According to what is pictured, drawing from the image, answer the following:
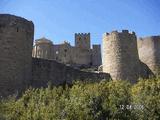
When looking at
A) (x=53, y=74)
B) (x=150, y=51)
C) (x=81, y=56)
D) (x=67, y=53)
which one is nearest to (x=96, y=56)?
(x=81, y=56)

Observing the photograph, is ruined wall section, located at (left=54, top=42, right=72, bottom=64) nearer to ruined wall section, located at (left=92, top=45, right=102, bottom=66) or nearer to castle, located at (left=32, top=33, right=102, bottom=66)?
castle, located at (left=32, top=33, right=102, bottom=66)

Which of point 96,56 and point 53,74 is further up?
point 96,56

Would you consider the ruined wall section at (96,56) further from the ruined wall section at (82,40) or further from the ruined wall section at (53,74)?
the ruined wall section at (53,74)

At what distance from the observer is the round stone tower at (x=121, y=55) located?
35000mm

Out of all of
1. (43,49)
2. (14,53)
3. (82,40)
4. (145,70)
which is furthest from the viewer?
(82,40)

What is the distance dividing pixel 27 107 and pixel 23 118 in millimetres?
1260

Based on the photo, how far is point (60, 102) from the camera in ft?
65.5

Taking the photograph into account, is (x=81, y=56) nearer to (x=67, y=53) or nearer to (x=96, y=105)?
(x=67, y=53)

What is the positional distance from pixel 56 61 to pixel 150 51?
8813mm

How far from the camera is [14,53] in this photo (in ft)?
89.0

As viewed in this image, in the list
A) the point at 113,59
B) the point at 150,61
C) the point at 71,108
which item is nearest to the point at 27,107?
the point at 71,108

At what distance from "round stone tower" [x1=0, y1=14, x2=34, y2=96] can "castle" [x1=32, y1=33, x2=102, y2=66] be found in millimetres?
40504

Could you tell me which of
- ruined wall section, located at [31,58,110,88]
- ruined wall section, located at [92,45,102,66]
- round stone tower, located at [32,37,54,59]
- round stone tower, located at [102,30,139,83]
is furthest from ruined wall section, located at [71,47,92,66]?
ruined wall section, located at [31,58,110,88]

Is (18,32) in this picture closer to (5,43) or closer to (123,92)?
(5,43)
